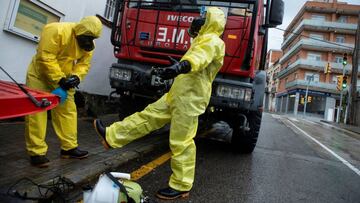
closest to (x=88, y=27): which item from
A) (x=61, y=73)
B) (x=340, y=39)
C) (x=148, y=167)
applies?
(x=61, y=73)

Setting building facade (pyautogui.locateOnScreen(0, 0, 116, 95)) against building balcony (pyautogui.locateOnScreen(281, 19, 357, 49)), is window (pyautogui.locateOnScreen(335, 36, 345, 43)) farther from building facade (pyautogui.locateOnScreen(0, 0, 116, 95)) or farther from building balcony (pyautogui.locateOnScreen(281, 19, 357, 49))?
building facade (pyautogui.locateOnScreen(0, 0, 116, 95))

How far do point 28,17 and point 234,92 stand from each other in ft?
11.7

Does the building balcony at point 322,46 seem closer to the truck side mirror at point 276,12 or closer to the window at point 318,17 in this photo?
the window at point 318,17

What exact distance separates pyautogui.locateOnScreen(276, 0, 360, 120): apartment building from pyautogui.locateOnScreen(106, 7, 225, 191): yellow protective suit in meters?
52.1

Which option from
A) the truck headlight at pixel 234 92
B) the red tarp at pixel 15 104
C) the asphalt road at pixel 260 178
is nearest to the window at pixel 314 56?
the asphalt road at pixel 260 178

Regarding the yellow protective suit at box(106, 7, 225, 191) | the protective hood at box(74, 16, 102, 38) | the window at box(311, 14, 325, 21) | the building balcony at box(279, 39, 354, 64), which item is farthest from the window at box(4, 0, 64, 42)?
the window at box(311, 14, 325, 21)

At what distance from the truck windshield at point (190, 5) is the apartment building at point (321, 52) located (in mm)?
50269

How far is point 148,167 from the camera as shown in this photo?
5.01m

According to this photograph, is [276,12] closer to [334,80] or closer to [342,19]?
[334,80]

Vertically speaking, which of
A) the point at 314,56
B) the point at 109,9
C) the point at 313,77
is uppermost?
the point at 314,56

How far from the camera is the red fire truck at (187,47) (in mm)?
5555

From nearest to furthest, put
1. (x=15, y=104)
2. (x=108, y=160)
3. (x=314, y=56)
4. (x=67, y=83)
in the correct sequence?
(x=15, y=104), (x=67, y=83), (x=108, y=160), (x=314, y=56)

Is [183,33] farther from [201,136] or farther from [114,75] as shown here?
[201,136]

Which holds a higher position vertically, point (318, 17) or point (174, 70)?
point (318, 17)
